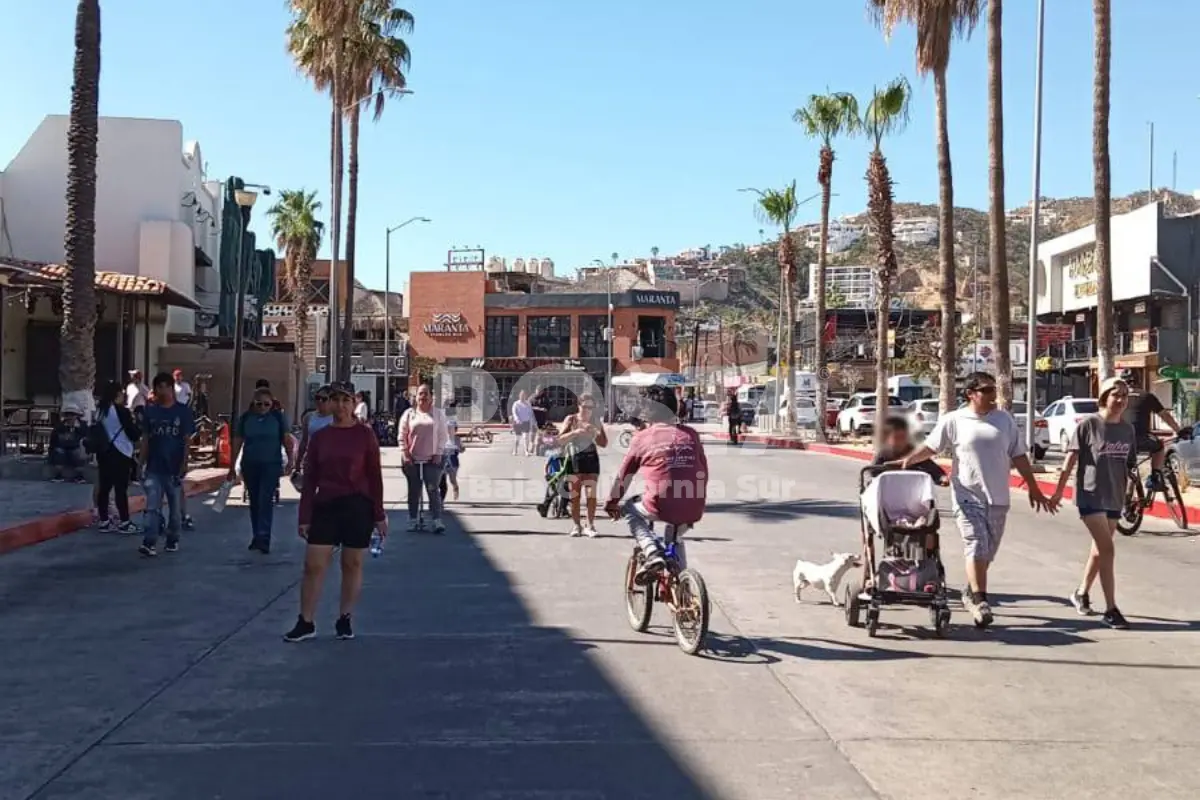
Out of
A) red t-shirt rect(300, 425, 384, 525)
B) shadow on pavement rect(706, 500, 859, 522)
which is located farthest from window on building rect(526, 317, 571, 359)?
red t-shirt rect(300, 425, 384, 525)

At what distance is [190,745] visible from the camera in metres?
5.88

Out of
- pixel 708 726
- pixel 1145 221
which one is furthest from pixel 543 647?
pixel 1145 221

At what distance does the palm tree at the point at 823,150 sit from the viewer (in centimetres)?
4066

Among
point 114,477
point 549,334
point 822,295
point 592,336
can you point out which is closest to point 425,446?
point 114,477

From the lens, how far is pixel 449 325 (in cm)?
7212

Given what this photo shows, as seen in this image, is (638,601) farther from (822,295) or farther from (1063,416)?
(822,295)

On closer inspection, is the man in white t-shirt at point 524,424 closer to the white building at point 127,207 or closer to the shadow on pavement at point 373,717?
the white building at point 127,207

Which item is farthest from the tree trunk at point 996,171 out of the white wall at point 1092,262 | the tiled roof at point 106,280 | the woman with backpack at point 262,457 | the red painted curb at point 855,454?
the tiled roof at point 106,280

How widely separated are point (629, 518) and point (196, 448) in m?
19.0

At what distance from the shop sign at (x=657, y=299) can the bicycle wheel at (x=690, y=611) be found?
6354 cm

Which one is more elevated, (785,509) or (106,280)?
(106,280)

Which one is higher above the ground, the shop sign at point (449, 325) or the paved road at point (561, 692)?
the shop sign at point (449, 325)

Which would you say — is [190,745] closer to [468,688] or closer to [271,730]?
[271,730]

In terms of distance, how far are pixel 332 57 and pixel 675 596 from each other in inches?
1284
